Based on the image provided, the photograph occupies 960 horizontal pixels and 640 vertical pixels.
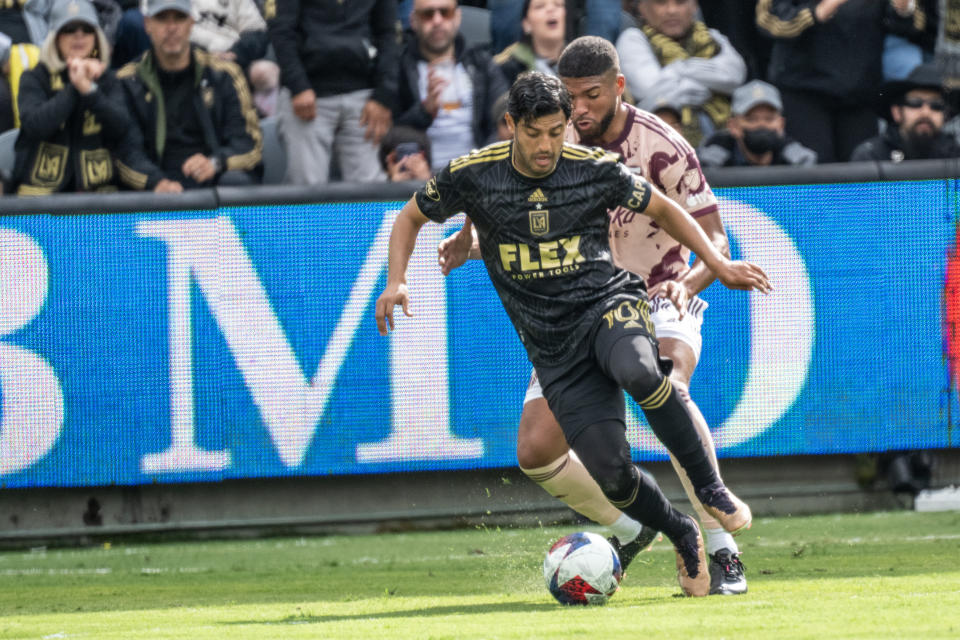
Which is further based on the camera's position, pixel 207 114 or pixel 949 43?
pixel 949 43

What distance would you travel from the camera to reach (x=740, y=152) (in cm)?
935

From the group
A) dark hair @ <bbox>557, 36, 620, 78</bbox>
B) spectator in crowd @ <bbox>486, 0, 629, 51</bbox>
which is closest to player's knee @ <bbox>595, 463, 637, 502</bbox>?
dark hair @ <bbox>557, 36, 620, 78</bbox>

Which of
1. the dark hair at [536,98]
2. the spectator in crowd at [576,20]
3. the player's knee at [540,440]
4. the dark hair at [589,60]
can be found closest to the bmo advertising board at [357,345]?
the spectator in crowd at [576,20]

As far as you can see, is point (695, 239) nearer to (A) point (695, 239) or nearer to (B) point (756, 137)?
(A) point (695, 239)

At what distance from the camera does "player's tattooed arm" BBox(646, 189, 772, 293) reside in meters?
5.40

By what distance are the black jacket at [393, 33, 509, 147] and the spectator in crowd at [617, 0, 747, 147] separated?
2.86 ft

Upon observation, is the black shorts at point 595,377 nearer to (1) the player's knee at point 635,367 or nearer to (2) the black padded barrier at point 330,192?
(1) the player's knee at point 635,367

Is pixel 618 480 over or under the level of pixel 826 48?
under

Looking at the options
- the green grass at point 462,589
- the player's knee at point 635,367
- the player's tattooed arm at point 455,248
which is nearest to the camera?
the green grass at point 462,589

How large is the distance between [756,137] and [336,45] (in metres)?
2.76

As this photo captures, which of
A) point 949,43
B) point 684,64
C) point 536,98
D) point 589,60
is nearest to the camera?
point 536,98

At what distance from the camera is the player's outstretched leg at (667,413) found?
5.30 meters

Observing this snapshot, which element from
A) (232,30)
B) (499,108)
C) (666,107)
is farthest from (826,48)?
(232,30)

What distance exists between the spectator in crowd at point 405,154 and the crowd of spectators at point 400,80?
1cm
